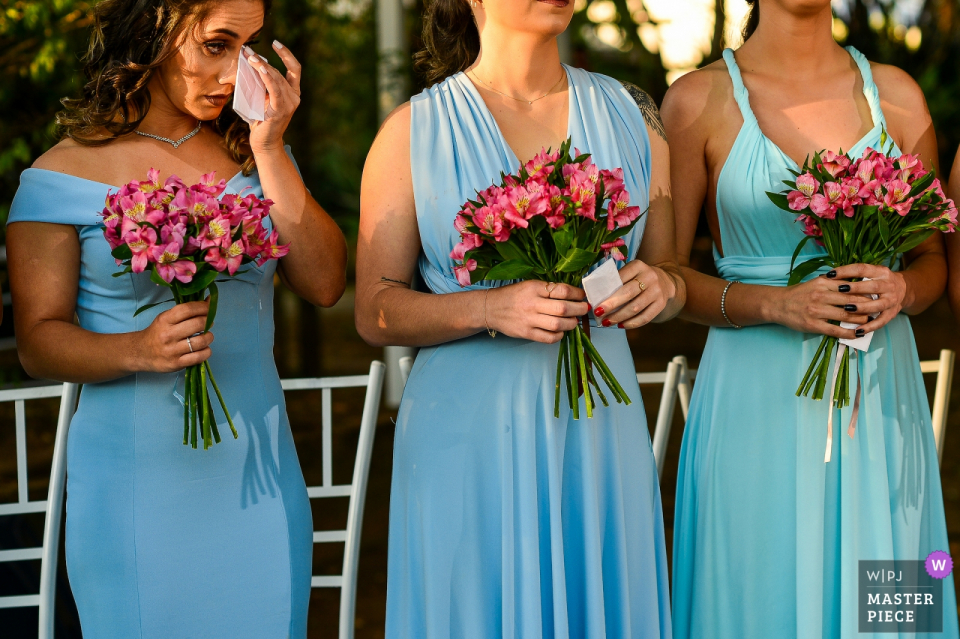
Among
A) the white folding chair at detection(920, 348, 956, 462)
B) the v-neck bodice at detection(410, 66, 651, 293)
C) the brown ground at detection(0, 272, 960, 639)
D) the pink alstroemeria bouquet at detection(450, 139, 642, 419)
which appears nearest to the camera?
the pink alstroemeria bouquet at detection(450, 139, 642, 419)

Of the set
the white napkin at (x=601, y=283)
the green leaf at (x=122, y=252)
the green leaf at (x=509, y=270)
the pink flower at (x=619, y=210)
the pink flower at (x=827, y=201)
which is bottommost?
the white napkin at (x=601, y=283)

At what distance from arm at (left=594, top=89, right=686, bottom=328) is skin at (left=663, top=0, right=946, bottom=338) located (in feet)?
0.80

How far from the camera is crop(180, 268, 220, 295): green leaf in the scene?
94.0 inches

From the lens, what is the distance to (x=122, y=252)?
2.35 meters

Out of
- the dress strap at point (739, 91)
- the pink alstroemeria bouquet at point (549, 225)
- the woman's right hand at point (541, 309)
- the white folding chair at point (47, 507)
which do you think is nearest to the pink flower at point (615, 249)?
the pink alstroemeria bouquet at point (549, 225)

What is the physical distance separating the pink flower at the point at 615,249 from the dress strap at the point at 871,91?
1.14m

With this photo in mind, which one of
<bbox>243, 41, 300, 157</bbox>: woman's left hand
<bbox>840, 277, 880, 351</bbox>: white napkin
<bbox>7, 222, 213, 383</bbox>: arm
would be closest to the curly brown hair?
<bbox>243, 41, 300, 157</bbox>: woman's left hand

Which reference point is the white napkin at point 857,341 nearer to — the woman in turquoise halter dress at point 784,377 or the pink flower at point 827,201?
the woman in turquoise halter dress at point 784,377

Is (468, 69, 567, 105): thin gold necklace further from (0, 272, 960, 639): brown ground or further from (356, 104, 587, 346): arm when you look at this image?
(0, 272, 960, 639): brown ground

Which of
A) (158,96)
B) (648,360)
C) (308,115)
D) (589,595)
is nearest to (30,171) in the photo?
(158,96)

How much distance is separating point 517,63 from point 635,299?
76 cm

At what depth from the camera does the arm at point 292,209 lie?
2.62 metres

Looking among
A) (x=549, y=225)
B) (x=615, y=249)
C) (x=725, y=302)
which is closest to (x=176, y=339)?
(x=549, y=225)

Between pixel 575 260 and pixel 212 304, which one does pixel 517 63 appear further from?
pixel 212 304
